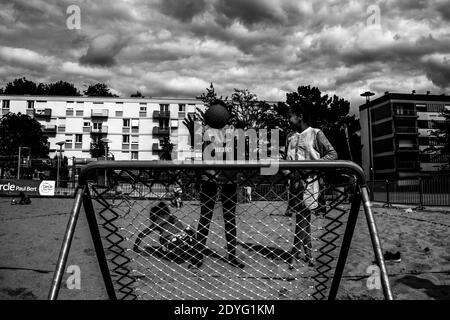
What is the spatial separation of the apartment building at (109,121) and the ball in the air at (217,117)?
2175 inches

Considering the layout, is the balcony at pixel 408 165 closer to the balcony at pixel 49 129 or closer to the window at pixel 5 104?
the balcony at pixel 49 129

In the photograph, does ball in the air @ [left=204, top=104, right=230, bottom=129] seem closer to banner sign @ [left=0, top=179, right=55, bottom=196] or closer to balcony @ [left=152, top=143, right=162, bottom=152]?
banner sign @ [left=0, top=179, right=55, bottom=196]

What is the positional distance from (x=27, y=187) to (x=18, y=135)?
33.9 m

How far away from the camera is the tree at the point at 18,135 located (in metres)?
49.2

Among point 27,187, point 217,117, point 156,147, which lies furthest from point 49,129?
point 217,117

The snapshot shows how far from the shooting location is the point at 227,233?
2531 millimetres

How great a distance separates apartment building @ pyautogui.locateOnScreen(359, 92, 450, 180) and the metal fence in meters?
39.9

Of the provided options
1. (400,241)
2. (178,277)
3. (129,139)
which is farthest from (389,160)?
(178,277)

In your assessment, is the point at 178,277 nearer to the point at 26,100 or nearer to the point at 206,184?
the point at 206,184

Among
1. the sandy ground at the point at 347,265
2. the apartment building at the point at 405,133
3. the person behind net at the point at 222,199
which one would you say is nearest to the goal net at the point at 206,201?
the person behind net at the point at 222,199

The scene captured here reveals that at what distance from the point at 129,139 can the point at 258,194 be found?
61758 mm

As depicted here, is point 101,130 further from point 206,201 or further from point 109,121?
point 206,201

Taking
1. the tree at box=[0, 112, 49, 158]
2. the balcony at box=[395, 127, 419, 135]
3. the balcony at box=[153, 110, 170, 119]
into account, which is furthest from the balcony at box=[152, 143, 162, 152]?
the balcony at box=[395, 127, 419, 135]

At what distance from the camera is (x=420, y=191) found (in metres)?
13.9
